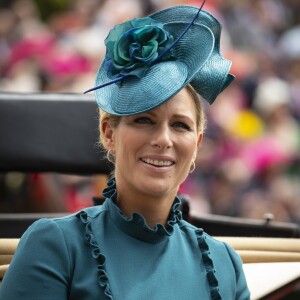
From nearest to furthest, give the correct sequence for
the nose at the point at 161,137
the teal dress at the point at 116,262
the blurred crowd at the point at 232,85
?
the teal dress at the point at 116,262 → the nose at the point at 161,137 → the blurred crowd at the point at 232,85

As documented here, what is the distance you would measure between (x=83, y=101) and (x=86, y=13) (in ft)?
15.3

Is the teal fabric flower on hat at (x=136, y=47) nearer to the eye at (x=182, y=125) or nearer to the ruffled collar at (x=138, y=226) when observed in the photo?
the eye at (x=182, y=125)

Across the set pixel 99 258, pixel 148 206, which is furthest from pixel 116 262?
pixel 148 206

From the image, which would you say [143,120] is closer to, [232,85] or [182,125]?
[182,125]

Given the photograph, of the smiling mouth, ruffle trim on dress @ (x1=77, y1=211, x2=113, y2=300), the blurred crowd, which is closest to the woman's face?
the smiling mouth

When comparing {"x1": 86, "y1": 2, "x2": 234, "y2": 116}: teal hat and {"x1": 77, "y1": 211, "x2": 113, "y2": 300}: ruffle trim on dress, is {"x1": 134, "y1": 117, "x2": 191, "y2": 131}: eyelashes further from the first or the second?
{"x1": 77, "y1": 211, "x2": 113, "y2": 300}: ruffle trim on dress

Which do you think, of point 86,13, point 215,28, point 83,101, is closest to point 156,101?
point 215,28

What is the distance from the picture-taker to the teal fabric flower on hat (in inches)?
79.0

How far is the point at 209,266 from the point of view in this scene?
2057mm

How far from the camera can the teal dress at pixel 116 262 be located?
189cm

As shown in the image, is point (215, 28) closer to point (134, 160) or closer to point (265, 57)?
point (134, 160)

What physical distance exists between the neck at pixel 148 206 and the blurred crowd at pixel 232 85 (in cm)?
357

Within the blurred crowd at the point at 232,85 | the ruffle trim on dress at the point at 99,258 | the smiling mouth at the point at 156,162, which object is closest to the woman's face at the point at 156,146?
the smiling mouth at the point at 156,162

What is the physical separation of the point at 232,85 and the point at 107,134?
18.1 ft
